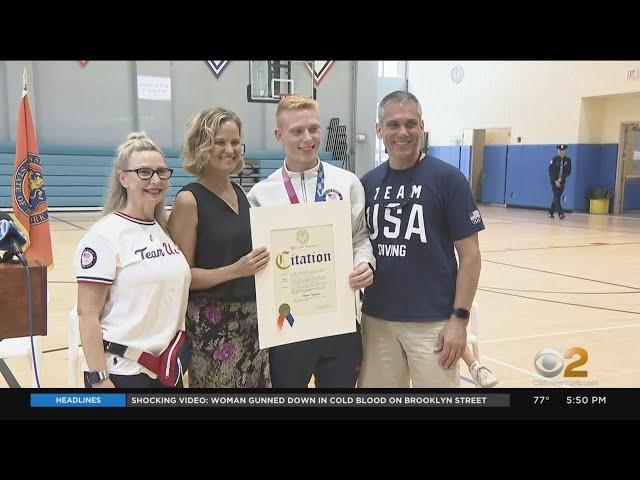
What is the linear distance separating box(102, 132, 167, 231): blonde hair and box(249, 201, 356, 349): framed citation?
0.33 meters

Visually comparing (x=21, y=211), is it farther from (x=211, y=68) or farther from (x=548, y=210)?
(x=548, y=210)

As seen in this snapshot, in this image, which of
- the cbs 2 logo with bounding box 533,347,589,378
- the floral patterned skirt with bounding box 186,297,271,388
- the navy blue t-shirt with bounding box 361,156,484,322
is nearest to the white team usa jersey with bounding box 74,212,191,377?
the floral patterned skirt with bounding box 186,297,271,388

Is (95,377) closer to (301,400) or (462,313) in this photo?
(301,400)

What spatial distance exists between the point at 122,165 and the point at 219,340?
560mm

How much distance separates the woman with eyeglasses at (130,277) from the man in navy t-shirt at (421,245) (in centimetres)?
56

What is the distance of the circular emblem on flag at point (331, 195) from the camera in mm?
1524

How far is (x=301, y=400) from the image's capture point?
123cm

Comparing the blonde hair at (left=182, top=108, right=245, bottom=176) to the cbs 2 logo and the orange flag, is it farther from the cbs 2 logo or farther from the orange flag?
the cbs 2 logo

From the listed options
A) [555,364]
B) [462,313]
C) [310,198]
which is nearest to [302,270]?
[310,198]

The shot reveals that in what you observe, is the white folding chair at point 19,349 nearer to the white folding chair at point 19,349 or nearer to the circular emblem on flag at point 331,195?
the white folding chair at point 19,349

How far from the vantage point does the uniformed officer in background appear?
334 inches

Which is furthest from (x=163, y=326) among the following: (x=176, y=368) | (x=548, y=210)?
(x=548, y=210)

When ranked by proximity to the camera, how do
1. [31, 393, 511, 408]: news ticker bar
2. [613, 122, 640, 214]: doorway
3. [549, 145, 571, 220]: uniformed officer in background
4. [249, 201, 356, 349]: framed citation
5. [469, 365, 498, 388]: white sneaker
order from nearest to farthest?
[31, 393, 511, 408]: news ticker bar
[249, 201, 356, 349]: framed citation
[469, 365, 498, 388]: white sneaker
[549, 145, 571, 220]: uniformed officer in background
[613, 122, 640, 214]: doorway

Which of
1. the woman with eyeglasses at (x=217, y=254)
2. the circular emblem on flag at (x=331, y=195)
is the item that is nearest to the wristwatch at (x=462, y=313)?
the circular emblem on flag at (x=331, y=195)
